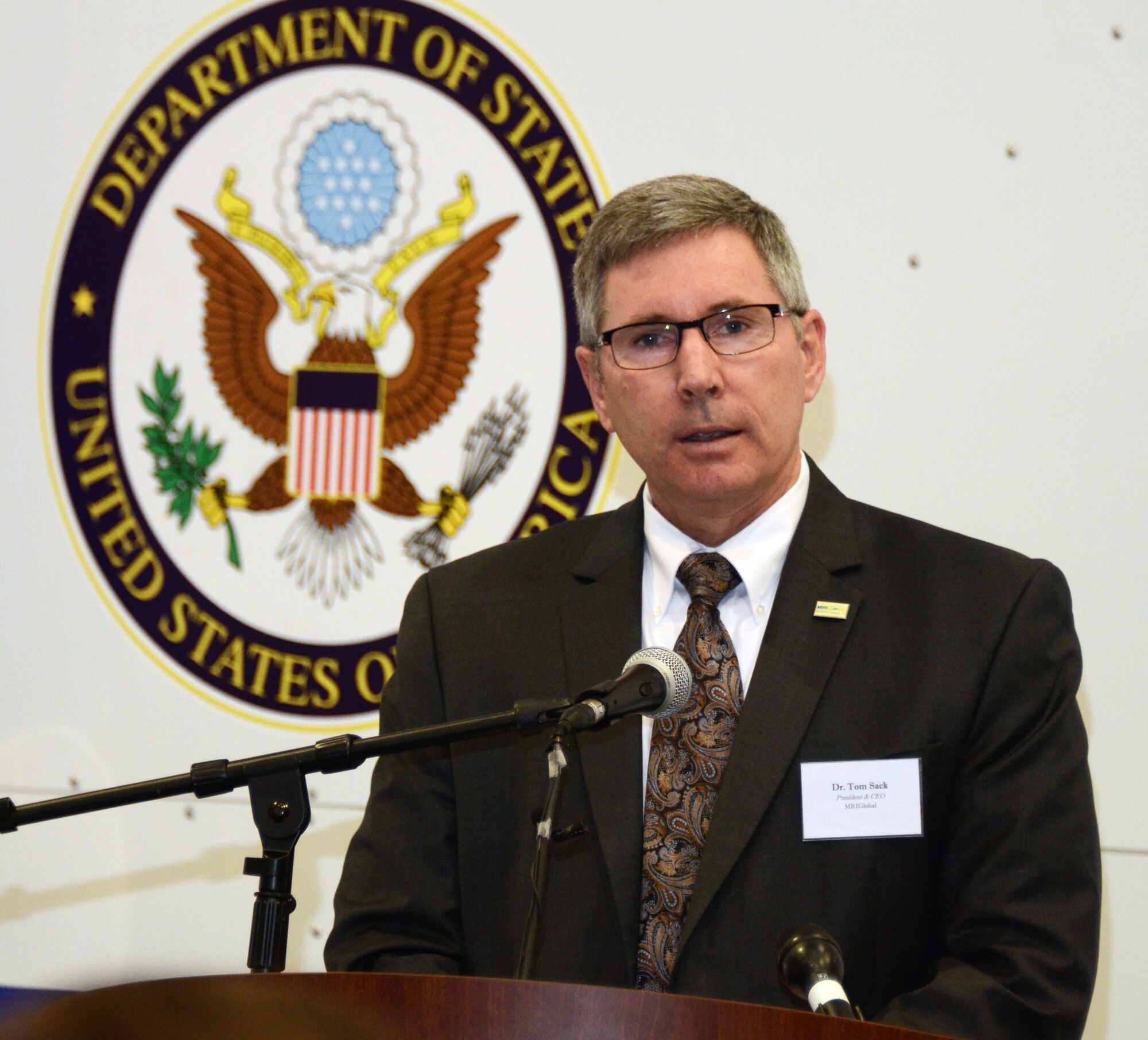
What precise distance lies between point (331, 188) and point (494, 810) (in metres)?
1.60

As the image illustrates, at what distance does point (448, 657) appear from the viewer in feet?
7.30

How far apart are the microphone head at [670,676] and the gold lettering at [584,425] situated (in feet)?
4.55

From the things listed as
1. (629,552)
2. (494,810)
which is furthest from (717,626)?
(494,810)

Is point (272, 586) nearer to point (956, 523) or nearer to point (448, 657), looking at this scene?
point (448, 657)

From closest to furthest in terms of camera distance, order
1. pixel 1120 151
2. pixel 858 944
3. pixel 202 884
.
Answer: pixel 858 944 < pixel 1120 151 < pixel 202 884

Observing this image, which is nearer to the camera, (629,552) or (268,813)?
(268,813)

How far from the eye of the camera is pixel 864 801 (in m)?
1.93

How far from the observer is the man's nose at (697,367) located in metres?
2.04

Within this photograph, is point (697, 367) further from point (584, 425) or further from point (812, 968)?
point (812, 968)

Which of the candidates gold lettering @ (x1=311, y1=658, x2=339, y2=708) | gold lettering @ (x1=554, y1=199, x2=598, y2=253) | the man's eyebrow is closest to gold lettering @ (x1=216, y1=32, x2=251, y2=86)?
gold lettering @ (x1=554, y1=199, x2=598, y2=253)

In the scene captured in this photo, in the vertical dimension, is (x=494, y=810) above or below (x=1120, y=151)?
below

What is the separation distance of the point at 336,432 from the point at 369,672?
55 cm

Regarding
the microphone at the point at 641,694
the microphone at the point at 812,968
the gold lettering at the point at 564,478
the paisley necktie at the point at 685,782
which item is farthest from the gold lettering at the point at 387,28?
the microphone at the point at 812,968

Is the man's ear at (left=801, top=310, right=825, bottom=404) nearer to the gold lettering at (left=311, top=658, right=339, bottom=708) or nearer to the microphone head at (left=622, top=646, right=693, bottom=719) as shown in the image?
the microphone head at (left=622, top=646, right=693, bottom=719)
